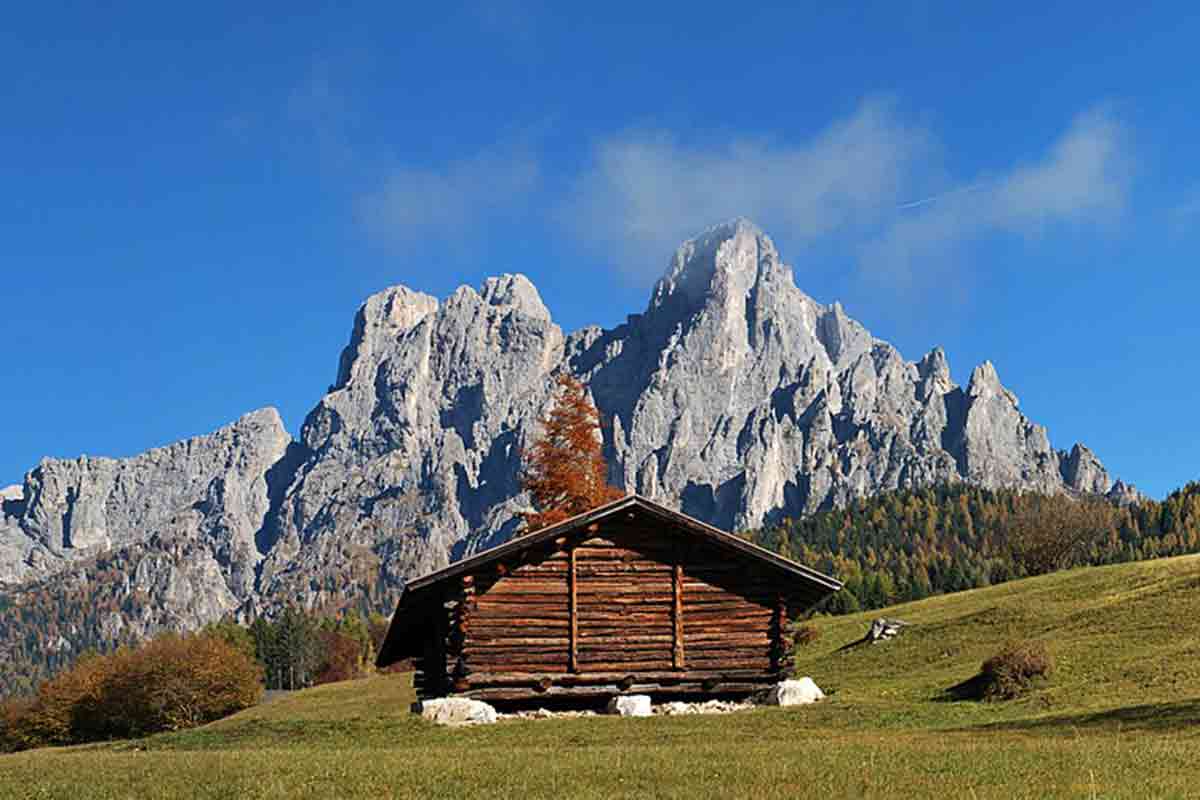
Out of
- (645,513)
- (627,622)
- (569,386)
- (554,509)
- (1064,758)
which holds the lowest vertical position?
(1064,758)

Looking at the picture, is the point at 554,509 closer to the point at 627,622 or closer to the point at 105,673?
the point at 627,622

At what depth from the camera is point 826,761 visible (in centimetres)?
1830

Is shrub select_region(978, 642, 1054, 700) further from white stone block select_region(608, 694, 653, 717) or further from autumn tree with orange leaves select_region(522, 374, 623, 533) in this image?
autumn tree with orange leaves select_region(522, 374, 623, 533)

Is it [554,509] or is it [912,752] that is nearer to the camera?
[912,752]

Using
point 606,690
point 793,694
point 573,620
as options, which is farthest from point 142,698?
point 793,694

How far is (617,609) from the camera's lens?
37.7m

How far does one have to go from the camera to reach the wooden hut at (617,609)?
3678 cm

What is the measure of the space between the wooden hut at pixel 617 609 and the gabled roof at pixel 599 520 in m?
0.05

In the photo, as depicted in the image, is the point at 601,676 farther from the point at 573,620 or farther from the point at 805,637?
the point at 805,637

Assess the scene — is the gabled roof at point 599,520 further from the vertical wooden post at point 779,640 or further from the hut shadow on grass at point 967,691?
the hut shadow on grass at point 967,691

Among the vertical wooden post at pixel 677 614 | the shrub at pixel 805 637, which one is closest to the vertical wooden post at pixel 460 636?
the vertical wooden post at pixel 677 614

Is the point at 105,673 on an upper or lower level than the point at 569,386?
lower

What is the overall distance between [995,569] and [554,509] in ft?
313

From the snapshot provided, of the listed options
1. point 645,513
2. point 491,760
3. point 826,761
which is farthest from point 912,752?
point 645,513
